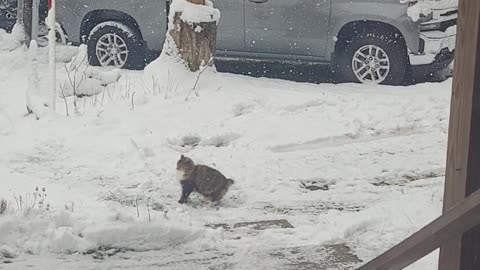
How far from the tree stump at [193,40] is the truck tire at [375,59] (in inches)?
60.2

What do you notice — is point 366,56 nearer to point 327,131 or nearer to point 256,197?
point 327,131

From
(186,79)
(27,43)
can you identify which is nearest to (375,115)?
(186,79)

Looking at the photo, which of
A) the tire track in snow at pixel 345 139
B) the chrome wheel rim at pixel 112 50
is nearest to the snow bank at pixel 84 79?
the chrome wheel rim at pixel 112 50

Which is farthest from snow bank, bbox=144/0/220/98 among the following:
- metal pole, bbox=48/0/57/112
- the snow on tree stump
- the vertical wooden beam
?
the vertical wooden beam

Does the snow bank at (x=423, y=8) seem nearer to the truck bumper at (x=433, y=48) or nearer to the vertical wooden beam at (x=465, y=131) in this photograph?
the truck bumper at (x=433, y=48)

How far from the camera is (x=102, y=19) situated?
8.53 m

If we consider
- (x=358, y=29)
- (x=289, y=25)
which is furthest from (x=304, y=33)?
(x=358, y=29)

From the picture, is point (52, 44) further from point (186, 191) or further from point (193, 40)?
point (186, 191)

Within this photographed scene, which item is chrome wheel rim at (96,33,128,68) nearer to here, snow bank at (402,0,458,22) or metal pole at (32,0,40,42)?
metal pole at (32,0,40,42)

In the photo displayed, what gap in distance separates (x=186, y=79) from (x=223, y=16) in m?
1.19

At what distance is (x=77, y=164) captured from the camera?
5535 mm

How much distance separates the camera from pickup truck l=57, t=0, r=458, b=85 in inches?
305

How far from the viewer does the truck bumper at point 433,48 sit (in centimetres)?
763

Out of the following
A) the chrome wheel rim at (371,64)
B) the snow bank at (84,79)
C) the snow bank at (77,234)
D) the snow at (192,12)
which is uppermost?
the snow at (192,12)
